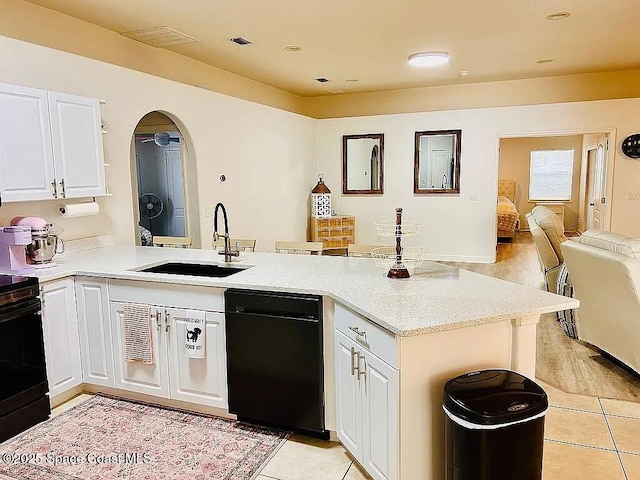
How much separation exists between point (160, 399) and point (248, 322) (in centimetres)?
93

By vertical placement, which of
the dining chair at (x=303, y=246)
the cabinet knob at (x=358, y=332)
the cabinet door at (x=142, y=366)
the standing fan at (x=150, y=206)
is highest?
the standing fan at (x=150, y=206)

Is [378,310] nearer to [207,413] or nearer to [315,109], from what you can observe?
[207,413]

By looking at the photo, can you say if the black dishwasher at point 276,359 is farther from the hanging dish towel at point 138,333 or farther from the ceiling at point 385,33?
the ceiling at point 385,33

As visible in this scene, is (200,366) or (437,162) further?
(437,162)

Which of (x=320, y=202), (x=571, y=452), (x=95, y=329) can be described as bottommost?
(x=571, y=452)

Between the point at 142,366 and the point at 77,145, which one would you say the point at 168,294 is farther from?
the point at 77,145

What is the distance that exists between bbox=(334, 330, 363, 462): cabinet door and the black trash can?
52 centimetres

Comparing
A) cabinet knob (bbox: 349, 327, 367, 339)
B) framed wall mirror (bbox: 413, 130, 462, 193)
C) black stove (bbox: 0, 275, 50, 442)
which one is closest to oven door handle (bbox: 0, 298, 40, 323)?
black stove (bbox: 0, 275, 50, 442)

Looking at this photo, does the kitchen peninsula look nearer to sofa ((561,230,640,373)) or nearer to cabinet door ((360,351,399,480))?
cabinet door ((360,351,399,480))

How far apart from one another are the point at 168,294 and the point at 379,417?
149 centimetres

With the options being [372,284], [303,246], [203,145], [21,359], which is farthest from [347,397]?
[203,145]

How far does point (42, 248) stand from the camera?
3.28 meters

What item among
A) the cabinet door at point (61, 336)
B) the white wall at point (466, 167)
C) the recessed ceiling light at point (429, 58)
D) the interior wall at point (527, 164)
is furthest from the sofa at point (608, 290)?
the interior wall at point (527, 164)

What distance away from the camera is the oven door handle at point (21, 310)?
269 cm
